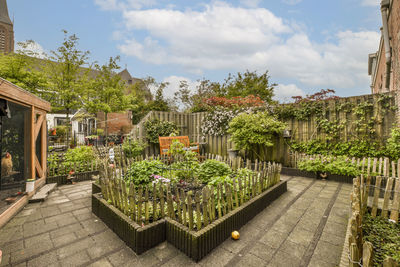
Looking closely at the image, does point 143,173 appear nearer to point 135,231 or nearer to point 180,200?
point 180,200

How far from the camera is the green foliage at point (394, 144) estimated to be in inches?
191

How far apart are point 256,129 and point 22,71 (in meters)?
11.5

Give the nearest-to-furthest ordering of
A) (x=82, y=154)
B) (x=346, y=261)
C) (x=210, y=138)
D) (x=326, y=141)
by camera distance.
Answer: (x=346, y=261) < (x=82, y=154) < (x=326, y=141) < (x=210, y=138)

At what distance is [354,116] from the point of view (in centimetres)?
593

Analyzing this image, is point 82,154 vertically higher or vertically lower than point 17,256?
higher

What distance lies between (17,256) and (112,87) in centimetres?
1247

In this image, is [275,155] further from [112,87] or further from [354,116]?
[112,87]

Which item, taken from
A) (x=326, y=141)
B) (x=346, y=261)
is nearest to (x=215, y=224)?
(x=346, y=261)

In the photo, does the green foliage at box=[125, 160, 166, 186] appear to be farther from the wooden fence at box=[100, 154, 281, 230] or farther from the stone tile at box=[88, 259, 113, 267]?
the stone tile at box=[88, 259, 113, 267]

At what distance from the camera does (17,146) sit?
12.3ft

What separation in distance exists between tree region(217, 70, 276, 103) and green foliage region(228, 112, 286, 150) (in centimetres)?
1049

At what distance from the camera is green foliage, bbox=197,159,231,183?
13.1ft

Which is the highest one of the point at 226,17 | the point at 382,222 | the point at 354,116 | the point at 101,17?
the point at 101,17

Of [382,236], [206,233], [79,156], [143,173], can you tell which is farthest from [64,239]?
[382,236]
